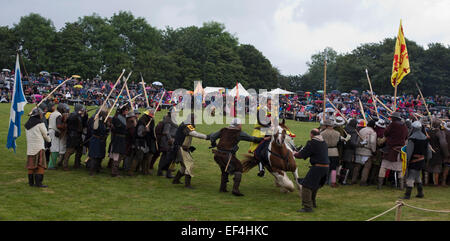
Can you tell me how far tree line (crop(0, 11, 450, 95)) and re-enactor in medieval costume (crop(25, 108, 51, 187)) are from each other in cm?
4634

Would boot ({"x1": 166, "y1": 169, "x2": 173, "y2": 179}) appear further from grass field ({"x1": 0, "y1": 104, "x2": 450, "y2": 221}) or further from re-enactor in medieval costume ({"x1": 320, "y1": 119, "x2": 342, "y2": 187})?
re-enactor in medieval costume ({"x1": 320, "y1": 119, "x2": 342, "y2": 187})

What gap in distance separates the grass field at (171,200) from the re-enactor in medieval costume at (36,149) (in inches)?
12.8

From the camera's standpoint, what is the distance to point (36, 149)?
977 centimetres

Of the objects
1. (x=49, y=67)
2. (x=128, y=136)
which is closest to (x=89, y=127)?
(x=128, y=136)

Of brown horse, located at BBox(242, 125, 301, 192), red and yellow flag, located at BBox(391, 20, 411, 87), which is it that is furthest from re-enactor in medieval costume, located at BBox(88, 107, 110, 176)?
red and yellow flag, located at BBox(391, 20, 411, 87)

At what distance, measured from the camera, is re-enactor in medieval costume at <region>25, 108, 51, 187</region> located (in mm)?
9742

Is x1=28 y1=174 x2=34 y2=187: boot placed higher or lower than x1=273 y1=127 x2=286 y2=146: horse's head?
lower

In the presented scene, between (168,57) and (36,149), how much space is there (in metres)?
51.4

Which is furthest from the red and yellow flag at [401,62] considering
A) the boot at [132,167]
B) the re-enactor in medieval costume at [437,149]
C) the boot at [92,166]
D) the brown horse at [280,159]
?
the boot at [92,166]

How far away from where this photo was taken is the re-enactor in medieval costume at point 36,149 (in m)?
9.74

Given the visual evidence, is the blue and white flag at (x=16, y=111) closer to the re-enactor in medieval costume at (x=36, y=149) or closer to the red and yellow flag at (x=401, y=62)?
the re-enactor in medieval costume at (x=36, y=149)

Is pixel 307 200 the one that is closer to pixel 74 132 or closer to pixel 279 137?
pixel 279 137

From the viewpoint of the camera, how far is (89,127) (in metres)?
12.1
